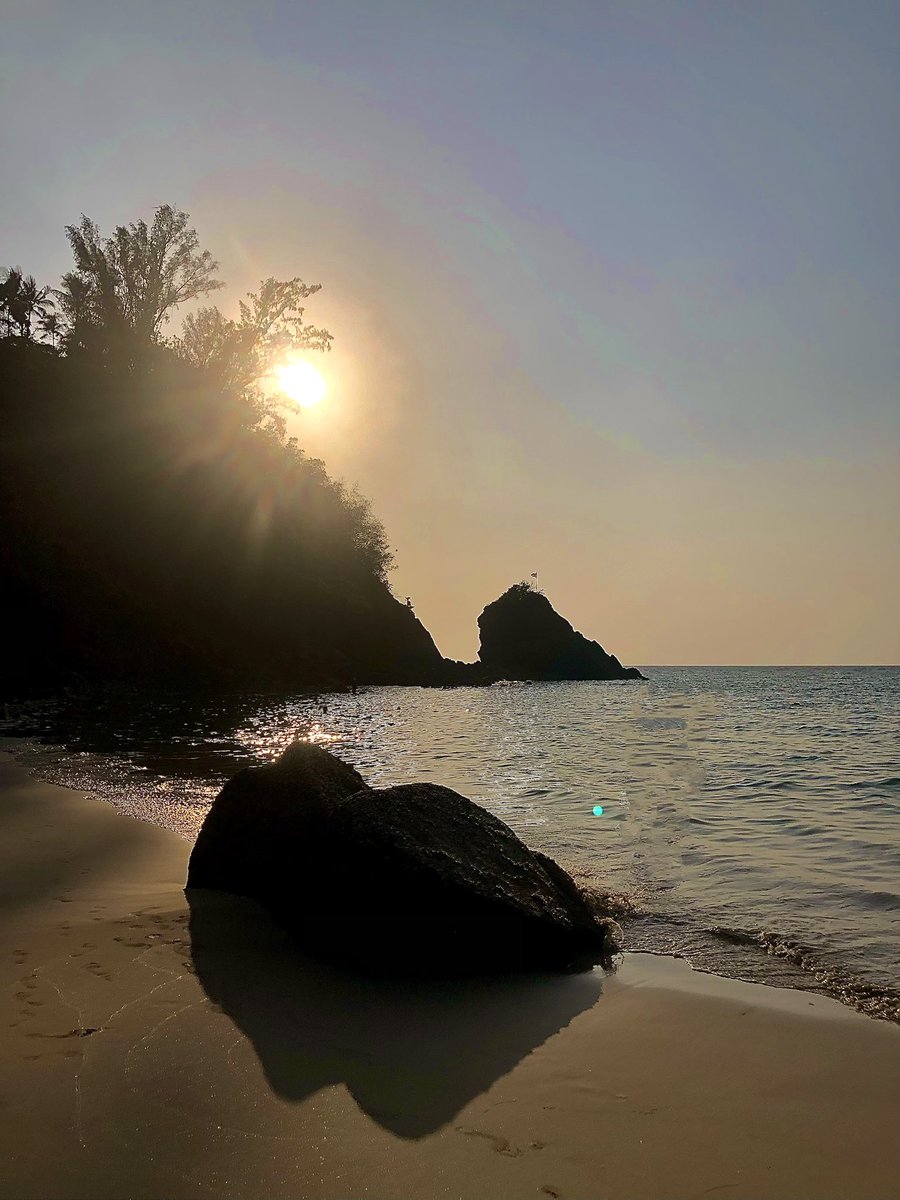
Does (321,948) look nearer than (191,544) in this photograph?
Yes

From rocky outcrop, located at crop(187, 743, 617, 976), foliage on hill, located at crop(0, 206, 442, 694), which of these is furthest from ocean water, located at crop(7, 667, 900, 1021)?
foliage on hill, located at crop(0, 206, 442, 694)

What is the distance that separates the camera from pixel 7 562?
30.8m

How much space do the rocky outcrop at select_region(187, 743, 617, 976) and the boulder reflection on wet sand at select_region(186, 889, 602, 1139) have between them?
0.17m

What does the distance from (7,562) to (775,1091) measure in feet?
110

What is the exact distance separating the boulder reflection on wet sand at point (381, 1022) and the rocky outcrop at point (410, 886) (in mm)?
166

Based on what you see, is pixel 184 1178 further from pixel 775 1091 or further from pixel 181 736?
pixel 181 736

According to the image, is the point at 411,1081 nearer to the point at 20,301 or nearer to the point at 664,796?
the point at 664,796

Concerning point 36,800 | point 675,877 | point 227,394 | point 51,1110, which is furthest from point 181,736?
point 227,394

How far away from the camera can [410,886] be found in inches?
189

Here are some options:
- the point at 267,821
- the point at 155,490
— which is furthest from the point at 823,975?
the point at 155,490

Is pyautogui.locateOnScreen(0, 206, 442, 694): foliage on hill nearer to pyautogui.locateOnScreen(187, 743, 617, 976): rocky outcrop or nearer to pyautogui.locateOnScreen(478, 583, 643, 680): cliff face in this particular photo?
pyautogui.locateOnScreen(187, 743, 617, 976): rocky outcrop

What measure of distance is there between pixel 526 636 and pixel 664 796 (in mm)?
90324

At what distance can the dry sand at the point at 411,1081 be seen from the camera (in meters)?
2.57

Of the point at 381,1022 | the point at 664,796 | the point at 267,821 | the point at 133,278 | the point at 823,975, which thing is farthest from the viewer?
the point at 133,278
